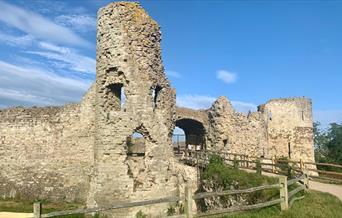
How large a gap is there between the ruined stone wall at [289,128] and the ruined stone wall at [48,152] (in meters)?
14.2

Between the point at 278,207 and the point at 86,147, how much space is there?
11.4 meters

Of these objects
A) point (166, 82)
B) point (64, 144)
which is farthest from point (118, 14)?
point (64, 144)

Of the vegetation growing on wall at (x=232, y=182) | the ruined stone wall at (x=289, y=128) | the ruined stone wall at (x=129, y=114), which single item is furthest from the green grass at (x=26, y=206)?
the ruined stone wall at (x=289, y=128)

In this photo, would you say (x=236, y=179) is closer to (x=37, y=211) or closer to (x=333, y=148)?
(x=37, y=211)

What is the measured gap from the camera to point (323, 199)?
12.8 m

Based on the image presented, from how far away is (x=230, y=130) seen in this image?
78.2ft

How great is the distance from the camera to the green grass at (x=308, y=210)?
10.0 m

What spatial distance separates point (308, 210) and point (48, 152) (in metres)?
13.6

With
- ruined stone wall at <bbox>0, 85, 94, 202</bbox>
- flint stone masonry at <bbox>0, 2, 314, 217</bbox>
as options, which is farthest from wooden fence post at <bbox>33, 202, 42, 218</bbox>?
ruined stone wall at <bbox>0, 85, 94, 202</bbox>

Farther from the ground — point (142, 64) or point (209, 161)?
point (142, 64)

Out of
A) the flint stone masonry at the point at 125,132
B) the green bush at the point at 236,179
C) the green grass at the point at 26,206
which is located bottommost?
the green grass at the point at 26,206

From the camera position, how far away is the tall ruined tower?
1450cm

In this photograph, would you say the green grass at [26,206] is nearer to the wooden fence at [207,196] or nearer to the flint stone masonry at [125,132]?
the flint stone masonry at [125,132]

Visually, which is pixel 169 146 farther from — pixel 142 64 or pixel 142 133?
pixel 142 64
